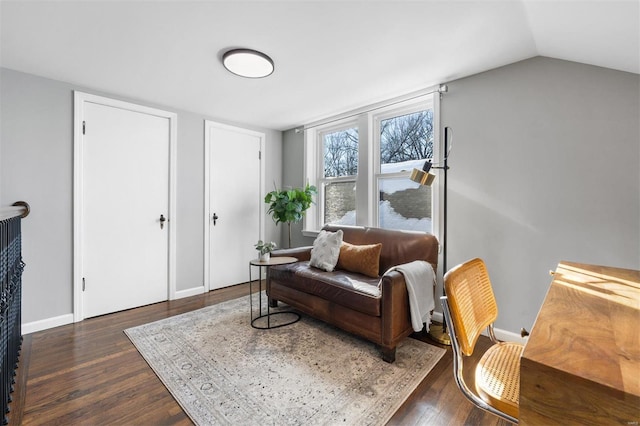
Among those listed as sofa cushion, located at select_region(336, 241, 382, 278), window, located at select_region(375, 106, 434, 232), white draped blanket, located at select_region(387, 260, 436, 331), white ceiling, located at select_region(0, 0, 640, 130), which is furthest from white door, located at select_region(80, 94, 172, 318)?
white draped blanket, located at select_region(387, 260, 436, 331)

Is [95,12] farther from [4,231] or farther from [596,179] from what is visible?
[596,179]

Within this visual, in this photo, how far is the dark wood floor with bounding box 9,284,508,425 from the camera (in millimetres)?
1499

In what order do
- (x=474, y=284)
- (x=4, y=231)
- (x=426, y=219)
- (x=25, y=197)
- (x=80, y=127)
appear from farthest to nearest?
(x=426, y=219)
(x=80, y=127)
(x=25, y=197)
(x=4, y=231)
(x=474, y=284)

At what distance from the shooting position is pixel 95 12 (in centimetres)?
170

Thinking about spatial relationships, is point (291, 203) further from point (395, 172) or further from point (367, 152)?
point (395, 172)

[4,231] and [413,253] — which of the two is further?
[413,253]

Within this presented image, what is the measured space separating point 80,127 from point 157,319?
2.08 metres

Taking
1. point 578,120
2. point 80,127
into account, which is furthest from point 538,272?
point 80,127

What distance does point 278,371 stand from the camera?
190 centimetres

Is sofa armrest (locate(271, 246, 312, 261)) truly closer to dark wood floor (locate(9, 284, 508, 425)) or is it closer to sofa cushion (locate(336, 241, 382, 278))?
sofa cushion (locate(336, 241, 382, 278))

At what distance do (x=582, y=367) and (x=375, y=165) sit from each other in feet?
9.55

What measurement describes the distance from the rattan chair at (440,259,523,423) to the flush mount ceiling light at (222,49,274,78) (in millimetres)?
2056

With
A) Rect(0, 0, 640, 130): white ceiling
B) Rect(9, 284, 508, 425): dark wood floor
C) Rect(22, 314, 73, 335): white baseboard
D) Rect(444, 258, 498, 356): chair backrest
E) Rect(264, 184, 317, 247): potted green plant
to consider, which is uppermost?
Rect(0, 0, 640, 130): white ceiling

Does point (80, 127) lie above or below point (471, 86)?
below
